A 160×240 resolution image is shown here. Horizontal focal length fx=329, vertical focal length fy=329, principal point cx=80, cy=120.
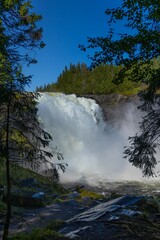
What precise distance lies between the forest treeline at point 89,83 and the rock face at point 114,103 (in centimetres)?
498

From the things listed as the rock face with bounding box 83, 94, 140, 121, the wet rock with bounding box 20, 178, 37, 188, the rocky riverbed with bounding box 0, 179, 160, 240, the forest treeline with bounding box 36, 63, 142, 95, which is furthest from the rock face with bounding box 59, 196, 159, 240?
the forest treeline with bounding box 36, 63, 142, 95

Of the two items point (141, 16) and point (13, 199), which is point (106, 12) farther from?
point (13, 199)

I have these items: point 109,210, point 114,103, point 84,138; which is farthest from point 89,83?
point 109,210

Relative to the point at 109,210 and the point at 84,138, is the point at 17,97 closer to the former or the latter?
the point at 109,210

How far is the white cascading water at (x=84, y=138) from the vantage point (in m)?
38.1

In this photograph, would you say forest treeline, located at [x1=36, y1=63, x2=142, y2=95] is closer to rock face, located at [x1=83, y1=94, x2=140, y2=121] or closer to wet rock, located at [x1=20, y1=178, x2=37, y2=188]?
rock face, located at [x1=83, y1=94, x2=140, y2=121]

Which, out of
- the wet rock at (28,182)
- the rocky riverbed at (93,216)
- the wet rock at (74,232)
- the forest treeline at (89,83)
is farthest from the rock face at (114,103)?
the wet rock at (74,232)

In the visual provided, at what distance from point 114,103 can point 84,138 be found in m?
13.8

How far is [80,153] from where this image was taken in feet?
146

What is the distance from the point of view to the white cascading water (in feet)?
125

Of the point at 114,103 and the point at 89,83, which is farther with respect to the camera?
the point at 89,83

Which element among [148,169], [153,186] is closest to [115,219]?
[148,169]

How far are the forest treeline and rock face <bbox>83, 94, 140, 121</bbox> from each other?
498 centimetres

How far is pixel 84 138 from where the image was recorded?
47656 millimetres
